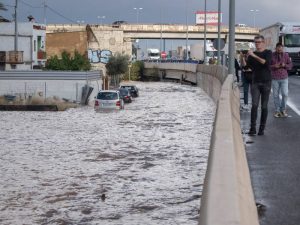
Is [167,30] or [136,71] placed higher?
[167,30]

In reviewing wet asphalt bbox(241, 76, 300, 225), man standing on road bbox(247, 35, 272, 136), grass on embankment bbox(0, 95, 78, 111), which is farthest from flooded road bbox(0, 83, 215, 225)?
grass on embankment bbox(0, 95, 78, 111)

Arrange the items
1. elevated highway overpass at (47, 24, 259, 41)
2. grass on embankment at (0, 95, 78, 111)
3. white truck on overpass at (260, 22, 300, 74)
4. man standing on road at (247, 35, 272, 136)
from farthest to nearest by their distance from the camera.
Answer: elevated highway overpass at (47, 24, 259, 41), grass on embankment at (0, 95, 78, 111), white truck on overpass at (260, 22, 300, 74), man standing on road at (247, 35, 272, 136)

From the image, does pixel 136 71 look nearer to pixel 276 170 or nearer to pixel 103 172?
pixel 103 172

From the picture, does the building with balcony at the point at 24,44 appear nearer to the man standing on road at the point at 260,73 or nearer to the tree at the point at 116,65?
the tree at the point at 116,65

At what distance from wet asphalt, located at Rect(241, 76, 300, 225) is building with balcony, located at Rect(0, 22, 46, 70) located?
59770 mm

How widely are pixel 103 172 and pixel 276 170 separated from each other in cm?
800

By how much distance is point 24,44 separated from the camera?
7575cm

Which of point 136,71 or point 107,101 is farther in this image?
point 136,71

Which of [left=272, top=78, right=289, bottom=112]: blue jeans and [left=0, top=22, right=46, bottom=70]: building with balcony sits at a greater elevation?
[left=0, top=22, right=46, bottom=70]: building with balcony

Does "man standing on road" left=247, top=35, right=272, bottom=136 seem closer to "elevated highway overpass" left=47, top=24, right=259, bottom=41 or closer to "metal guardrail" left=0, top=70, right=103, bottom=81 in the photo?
"metal guardrail" left=0, top=70, right=103, bottom=81

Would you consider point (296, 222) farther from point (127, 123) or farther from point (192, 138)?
point (127, 123)

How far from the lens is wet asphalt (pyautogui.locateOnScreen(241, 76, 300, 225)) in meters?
7.20

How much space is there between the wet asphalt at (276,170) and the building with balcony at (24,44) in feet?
196

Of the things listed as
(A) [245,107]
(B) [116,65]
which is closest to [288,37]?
(A) [245,107]
